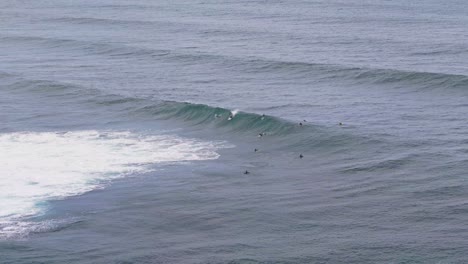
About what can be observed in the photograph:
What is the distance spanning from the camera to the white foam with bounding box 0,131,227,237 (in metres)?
75.4

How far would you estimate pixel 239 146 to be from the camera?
296 ft

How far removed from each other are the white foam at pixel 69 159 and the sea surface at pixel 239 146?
0.88 feet

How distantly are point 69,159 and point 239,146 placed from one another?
57.2ft

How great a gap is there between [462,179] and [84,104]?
5253 centimetres

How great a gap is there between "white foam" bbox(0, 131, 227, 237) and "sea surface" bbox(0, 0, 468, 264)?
267 mm

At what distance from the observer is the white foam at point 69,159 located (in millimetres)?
75375

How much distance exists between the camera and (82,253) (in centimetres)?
6291

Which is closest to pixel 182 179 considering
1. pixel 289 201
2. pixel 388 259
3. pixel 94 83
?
pixel 289 201

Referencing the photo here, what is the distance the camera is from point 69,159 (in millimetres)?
86500

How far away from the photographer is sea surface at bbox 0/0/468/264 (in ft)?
213

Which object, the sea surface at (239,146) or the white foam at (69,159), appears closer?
the sea surface at (239,146)

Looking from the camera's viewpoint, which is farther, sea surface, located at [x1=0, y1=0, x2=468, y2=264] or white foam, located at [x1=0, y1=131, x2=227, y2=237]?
white foam, located at [x1=0, y1=131, x2=227, y2=237]

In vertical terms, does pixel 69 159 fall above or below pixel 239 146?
below

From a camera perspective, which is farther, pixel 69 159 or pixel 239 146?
pixel 239 146
